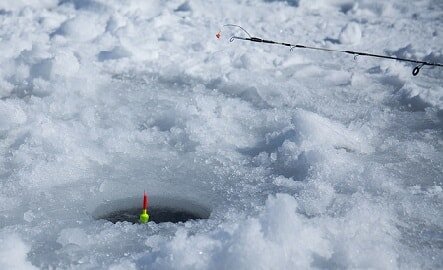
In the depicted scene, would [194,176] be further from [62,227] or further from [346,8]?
[346,8]

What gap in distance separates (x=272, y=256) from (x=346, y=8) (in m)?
8.61

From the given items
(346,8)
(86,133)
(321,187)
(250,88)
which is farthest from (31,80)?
(346,8)

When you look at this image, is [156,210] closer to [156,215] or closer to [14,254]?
[156,215]

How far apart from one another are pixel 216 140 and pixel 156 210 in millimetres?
1430

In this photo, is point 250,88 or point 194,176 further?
point 250,88

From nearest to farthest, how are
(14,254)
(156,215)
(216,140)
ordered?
(14,254), (156,215), (216,140)

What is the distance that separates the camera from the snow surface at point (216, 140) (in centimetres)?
358

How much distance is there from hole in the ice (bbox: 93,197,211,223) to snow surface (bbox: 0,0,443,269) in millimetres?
104

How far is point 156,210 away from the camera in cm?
439

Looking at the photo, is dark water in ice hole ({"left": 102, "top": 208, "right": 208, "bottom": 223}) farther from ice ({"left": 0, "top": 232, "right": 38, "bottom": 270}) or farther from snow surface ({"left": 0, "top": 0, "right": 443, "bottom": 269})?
ice ({"left": 0, "top": 232, "right": 38, "bottom": 270})

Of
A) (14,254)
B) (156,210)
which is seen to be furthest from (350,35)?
(14,254)

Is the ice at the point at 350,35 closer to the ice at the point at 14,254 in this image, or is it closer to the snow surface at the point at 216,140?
the snow surface at the point at 216,140

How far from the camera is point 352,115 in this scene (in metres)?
6.25

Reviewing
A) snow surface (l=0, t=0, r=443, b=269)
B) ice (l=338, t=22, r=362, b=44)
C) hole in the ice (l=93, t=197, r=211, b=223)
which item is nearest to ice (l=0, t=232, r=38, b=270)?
snow surface (l=0, t=0, r=443, b=269)
